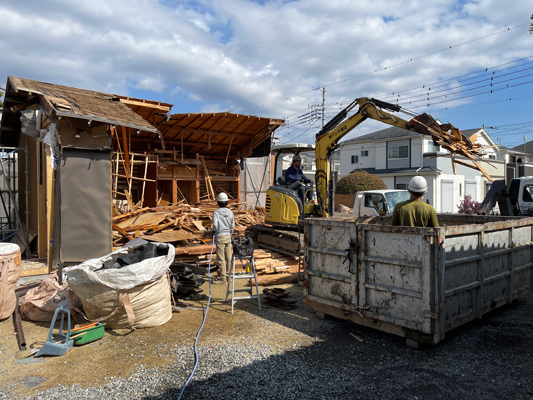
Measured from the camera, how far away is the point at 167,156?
48.9 ft

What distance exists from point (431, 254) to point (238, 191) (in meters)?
12.4

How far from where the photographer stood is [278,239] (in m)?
10.2

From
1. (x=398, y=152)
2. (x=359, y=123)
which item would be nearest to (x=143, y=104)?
(x=359, y=123)

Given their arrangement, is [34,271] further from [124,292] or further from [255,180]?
[255,180]

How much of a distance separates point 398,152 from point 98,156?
2933 cm

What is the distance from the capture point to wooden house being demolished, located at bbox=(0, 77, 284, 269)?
7.64 metres

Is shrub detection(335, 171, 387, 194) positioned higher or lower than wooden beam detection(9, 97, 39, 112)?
lower

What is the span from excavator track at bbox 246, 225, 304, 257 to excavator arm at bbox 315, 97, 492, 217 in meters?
0.96

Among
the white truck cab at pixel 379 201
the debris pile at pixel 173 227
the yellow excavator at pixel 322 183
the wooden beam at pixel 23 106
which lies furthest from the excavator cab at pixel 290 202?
the wooden beam at pixel 23 106

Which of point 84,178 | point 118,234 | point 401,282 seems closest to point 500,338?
point 401,282

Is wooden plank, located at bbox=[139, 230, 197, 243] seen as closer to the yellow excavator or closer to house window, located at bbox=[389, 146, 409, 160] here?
the yellow excavator

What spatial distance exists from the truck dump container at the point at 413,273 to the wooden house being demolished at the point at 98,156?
4676 millimetres

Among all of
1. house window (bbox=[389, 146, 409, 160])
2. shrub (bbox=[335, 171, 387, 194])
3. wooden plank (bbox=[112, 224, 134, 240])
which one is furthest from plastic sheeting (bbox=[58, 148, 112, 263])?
house window (bbox=[389, 146, 409, 160])

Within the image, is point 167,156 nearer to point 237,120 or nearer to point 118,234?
point 237,120
